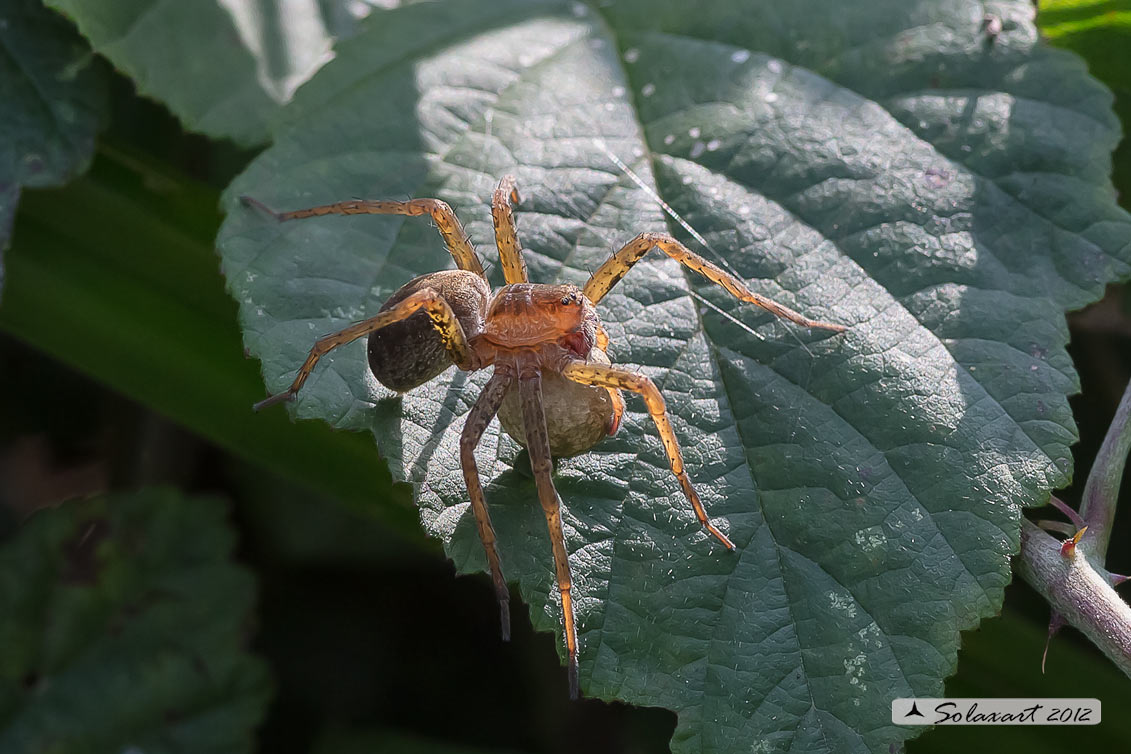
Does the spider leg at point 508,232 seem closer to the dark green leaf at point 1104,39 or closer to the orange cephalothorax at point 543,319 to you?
the orange cephalothorax at point 543,319

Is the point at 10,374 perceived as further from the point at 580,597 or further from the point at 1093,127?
the point at 1093,127

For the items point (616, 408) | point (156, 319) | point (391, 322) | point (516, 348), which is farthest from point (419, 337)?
point (156, 319)

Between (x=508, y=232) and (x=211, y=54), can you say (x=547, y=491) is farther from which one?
(x=211, y=54)

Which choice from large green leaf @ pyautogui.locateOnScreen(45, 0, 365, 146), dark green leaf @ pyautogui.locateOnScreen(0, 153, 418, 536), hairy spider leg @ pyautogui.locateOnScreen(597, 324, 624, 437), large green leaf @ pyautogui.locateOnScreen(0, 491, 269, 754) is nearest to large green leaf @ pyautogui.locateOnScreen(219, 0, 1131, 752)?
hairy spider leg @ pyautogui.locateOnScreen(597, 324, 624, 437)

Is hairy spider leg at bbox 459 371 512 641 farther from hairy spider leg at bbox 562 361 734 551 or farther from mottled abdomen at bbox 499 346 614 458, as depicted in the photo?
hairy spider leg at bbox 562 361 734 551

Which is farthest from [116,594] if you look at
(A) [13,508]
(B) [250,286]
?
(B) [250,286]

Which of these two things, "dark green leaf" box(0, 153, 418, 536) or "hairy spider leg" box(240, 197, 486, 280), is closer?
"hairy spider leg" box(240, 197, 486, 280)
